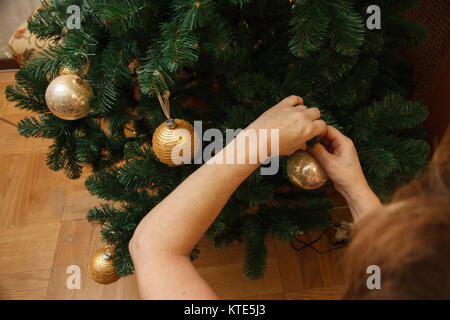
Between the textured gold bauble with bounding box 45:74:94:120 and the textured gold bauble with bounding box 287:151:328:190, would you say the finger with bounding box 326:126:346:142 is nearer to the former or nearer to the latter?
the textured gold bauble with bounding box 287:151:328:190

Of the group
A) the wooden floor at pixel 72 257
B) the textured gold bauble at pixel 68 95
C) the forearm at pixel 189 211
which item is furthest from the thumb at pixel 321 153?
the wooden floor at pixel 72 257

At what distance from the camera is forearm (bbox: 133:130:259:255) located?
0.42 m

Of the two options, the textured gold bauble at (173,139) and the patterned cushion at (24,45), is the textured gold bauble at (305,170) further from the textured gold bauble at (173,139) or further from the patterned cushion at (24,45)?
the patterned cushion at (24,45)

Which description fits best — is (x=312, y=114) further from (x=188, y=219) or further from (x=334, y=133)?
(x=188, y=219)

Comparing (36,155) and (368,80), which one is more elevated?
(368,80)

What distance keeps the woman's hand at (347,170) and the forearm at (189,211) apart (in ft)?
0.46

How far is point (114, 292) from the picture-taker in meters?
0.97

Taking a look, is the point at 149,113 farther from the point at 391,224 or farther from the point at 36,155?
the point at 36,155

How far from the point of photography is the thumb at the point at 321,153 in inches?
20.4

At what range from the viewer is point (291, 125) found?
47cm

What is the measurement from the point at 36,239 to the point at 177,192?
90 cm

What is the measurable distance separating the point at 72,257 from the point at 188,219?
2.62ft

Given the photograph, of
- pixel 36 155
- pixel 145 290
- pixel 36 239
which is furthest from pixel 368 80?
pixel 36 155

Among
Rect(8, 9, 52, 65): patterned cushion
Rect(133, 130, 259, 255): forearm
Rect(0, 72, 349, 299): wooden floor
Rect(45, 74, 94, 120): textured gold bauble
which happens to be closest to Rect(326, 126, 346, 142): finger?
Rect(133, 130, 259, 255): forearm
